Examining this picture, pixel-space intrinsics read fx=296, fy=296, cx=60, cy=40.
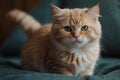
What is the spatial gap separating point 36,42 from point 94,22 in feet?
1.20

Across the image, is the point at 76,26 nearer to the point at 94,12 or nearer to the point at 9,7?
the point at 94,12

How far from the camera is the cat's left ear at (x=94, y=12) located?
117 centimetres

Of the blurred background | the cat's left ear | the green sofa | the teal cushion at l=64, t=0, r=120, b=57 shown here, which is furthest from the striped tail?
the blurred background

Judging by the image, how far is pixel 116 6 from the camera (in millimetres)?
1246

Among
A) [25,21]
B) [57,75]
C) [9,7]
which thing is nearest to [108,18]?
[57,75]

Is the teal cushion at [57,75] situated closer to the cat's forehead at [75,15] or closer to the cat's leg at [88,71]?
the cat's leg at [88,71]

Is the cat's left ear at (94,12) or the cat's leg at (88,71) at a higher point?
Answer: the cat's left ear at (94,12)

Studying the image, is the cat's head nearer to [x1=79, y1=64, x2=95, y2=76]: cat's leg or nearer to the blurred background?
[x1=79, y1=64, x2=95, y2=76]: cat's leg

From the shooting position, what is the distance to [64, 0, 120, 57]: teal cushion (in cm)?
120

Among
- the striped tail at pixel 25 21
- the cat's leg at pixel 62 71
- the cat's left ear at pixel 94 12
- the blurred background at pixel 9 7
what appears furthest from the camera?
the blurred background at pixel 9 7

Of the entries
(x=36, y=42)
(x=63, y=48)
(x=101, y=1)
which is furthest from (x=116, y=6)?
(x=36, y=42)

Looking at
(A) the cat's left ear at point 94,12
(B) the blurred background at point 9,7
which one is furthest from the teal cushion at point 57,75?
(B) the blurred background at point 9,7

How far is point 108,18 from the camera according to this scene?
4.18ft

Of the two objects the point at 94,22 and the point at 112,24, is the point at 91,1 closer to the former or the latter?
the point at 94,22
